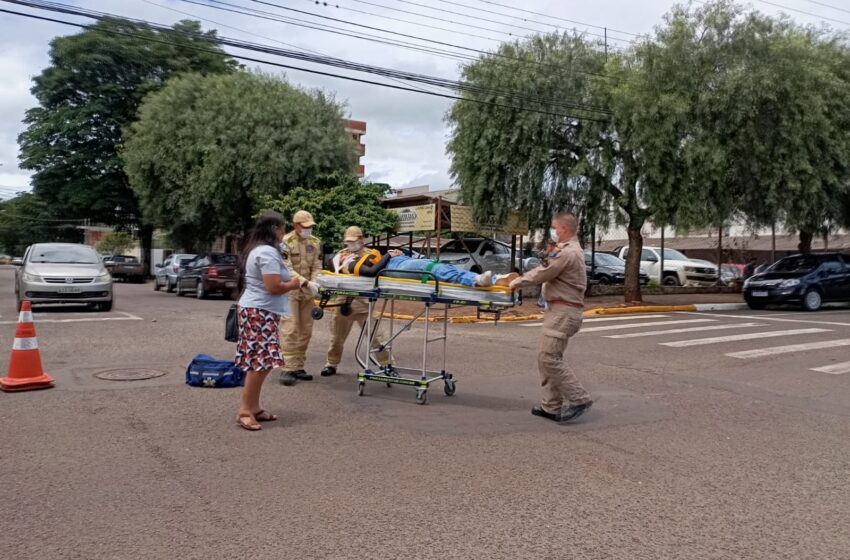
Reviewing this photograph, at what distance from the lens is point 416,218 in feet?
74.9

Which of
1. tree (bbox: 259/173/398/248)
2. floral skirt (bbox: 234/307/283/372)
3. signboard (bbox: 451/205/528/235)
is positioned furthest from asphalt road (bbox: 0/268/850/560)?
tree (bbox: 259/173/398/248)

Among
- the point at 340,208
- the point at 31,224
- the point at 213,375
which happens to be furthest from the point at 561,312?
the point at 31,224

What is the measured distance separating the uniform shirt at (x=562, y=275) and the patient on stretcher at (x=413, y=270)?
0.28 meters

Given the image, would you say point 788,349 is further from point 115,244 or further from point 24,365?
point 115,244

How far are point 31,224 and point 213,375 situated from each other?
219 ft

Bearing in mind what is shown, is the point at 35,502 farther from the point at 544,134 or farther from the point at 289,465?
the point at 544,134

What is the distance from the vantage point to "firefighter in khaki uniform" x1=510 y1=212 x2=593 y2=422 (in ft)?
21.9

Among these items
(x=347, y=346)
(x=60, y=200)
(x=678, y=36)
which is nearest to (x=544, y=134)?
(x=678, y=36)

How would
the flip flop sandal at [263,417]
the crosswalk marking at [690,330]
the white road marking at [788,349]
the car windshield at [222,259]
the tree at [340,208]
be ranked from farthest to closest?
1. the tree at [340,208]
2. the car windshield at [222,259]
3. the crosswalk marking at [690,330]
4. the white road marking at [788,349]
5. the flip flop sandal at [263,417]

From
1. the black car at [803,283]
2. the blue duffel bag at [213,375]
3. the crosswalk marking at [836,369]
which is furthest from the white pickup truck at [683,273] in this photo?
the blue duffel bag at [213,375]

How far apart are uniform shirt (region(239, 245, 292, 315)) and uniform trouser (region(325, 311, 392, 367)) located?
203cm

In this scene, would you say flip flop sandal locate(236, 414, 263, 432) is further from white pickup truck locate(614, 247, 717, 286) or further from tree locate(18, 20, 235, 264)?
tree locate(18, 20, 235, 264)

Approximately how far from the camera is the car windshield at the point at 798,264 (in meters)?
20.2

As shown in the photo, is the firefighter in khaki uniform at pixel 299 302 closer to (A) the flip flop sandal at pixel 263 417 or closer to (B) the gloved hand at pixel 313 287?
(B) the gloved hand at pixel 313 287
